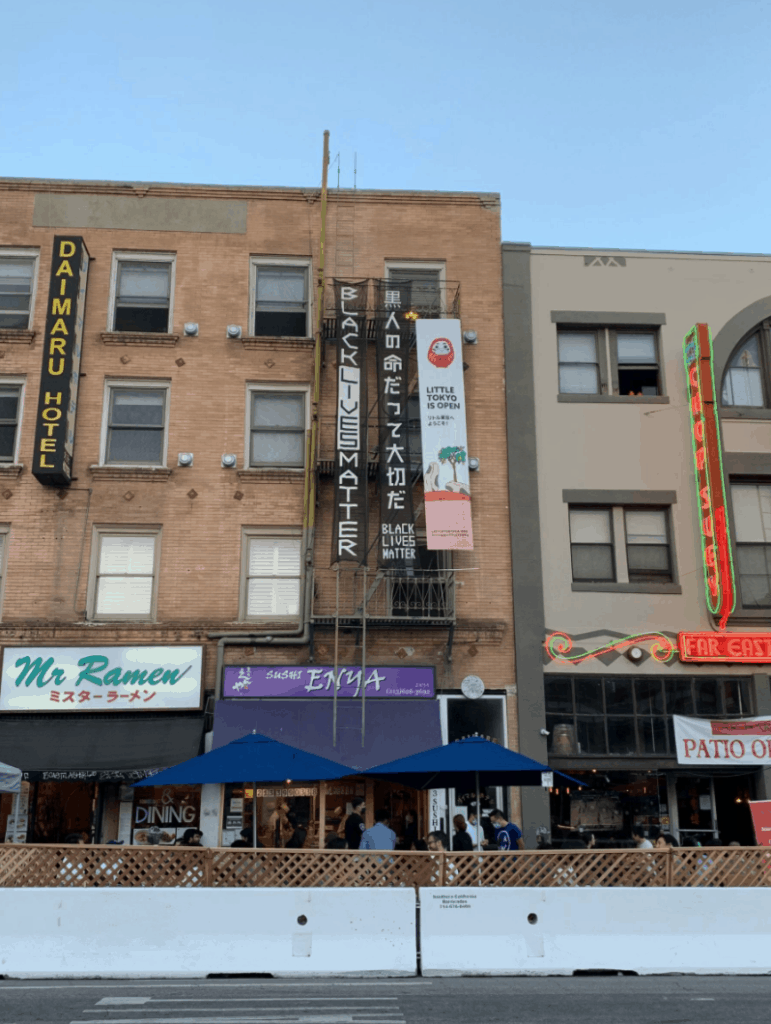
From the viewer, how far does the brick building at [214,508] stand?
58.7ft

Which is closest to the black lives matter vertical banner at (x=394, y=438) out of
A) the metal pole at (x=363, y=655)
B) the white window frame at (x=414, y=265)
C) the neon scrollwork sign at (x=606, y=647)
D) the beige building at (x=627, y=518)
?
the metal pole at (x=363, y=655)

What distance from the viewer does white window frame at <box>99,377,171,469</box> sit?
1966 cm

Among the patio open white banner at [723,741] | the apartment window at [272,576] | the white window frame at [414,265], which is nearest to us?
the patio open white banner at [723,741]

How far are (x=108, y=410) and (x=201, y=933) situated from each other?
1191 cm

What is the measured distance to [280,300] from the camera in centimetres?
2094

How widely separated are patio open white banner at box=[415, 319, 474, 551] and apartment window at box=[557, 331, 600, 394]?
2481 millimetres

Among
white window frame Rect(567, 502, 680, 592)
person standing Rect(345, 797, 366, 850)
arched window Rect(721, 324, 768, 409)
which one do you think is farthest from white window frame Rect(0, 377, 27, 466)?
arched window Rect(721, 324, 768, 409)

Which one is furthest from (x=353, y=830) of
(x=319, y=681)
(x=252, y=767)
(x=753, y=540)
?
(x=753, y=540)

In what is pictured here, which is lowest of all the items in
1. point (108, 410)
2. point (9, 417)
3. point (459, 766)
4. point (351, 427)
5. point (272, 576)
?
point (459, 766)

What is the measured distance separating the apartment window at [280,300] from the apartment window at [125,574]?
196 inches

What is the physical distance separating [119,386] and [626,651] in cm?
1129

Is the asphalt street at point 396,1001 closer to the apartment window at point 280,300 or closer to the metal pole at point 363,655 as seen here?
the metal pole at point 363,655

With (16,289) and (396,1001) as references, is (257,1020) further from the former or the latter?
(16,289)

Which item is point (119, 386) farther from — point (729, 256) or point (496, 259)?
point (729, 256)
